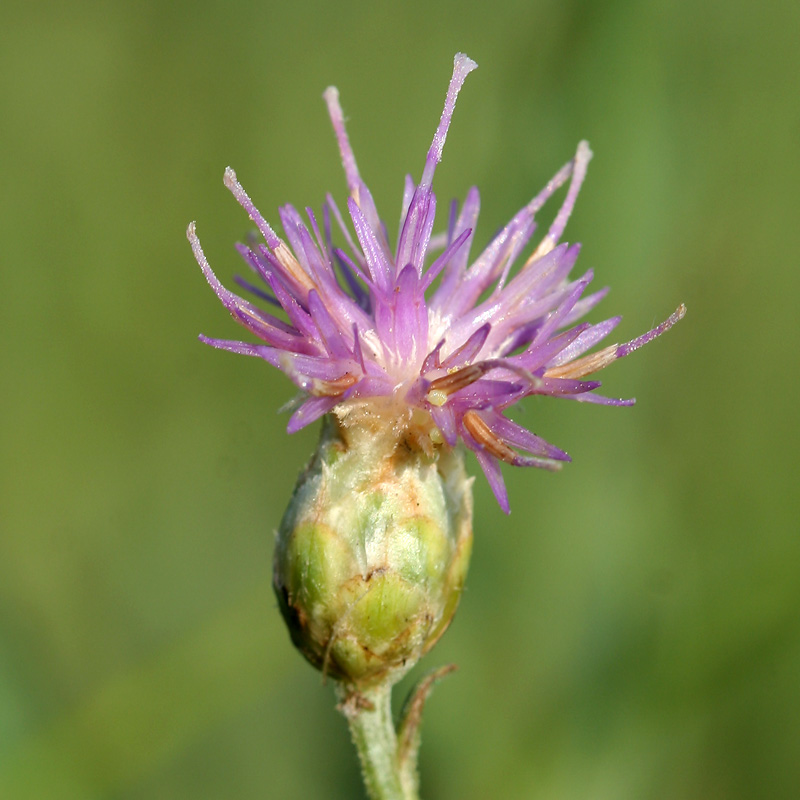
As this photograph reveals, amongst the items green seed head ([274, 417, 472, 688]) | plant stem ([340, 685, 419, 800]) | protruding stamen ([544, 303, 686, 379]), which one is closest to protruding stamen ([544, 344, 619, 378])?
protruding stamen ([544, 303, 686, 379])

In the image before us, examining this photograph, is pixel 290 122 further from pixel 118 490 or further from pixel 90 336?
pixel 118 490

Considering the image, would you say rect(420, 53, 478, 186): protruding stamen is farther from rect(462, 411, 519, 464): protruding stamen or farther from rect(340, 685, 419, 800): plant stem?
rect(340, 685, 419, 800): plant stem

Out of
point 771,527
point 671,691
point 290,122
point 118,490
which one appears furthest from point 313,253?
point 290,122

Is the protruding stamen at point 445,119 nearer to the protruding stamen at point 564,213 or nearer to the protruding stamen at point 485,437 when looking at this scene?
the protruding stamen at point 564,213

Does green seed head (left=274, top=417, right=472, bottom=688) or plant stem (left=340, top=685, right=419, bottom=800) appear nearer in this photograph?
green seed head (left=274, top=417, right=472, bottom=688)

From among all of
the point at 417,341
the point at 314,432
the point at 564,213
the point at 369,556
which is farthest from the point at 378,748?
the point at 314,432

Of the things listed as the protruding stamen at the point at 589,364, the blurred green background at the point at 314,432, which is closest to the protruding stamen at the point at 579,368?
the protruding stamen at the point at 589,364

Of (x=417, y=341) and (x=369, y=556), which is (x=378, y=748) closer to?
(x=369, y=556)
